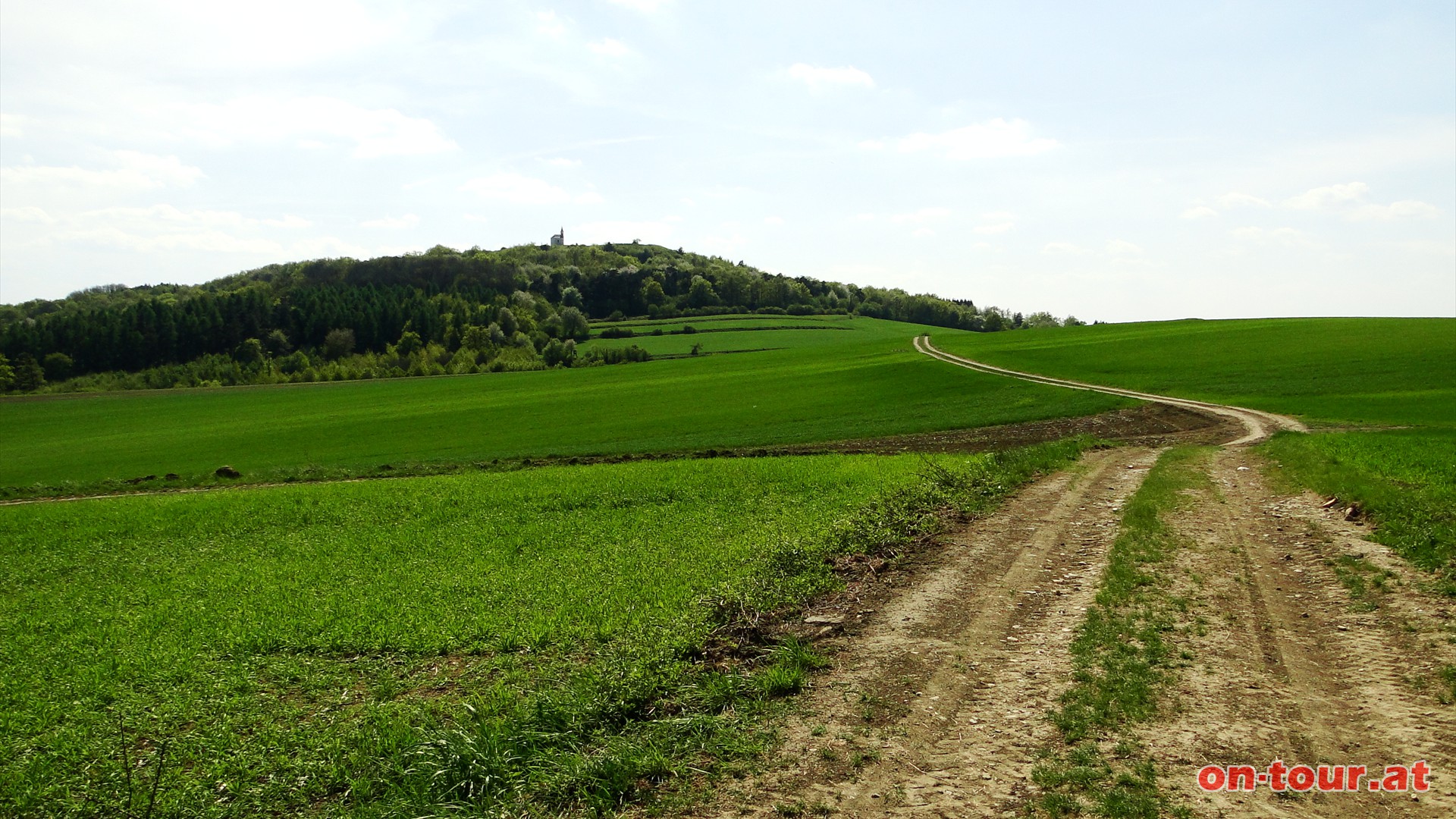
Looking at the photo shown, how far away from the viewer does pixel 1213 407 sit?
134ft

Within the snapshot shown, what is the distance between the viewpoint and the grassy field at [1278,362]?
39.2 meters

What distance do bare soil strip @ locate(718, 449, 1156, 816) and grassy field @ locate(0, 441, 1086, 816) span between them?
2.69 ft

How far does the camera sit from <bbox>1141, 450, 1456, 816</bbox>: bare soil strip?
672 centimetres

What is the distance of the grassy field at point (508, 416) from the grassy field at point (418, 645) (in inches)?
745

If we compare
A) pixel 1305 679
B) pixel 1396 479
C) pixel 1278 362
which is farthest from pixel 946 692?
pixel 1278 362

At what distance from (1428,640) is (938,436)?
29.5 m

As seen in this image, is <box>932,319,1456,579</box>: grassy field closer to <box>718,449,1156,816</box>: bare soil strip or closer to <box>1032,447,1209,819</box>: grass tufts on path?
<box>1032,447,1209,819</box>: grass tufts on path

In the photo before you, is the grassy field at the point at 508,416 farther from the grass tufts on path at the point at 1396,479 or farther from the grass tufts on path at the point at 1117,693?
the grass tufts on path at the point at 1117,693

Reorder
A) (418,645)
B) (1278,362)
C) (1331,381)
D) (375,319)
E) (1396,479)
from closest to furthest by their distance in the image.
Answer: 1. (418,645)
2. (1396,479)
3. (1331,381)
4. (1278,362)
5. (375,319)

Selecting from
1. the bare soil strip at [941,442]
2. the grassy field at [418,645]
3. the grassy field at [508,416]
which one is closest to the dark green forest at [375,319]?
the grassy field at [508,416]

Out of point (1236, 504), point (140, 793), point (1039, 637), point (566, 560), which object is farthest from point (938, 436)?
point (140, 793)

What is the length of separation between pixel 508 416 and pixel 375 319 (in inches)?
2847

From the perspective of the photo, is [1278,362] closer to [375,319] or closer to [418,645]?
[418,645]

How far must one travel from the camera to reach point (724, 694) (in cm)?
955
